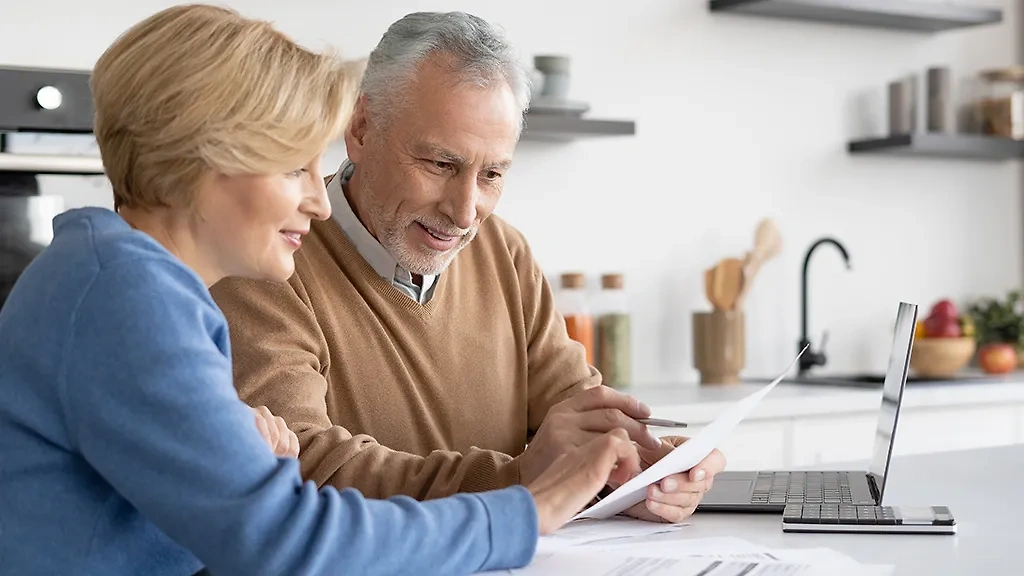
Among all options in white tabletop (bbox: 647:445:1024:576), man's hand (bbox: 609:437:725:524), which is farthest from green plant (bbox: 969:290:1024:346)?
man's hand (bbox: 609:437:725:524)

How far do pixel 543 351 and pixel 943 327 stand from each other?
228 centimetres

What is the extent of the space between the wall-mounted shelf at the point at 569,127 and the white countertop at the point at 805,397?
2.34ft

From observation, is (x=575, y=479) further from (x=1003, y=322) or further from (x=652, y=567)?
(x=1003, y=322)

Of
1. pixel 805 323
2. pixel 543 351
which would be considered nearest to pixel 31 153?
pixel 543 351

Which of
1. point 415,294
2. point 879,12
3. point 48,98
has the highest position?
point 879,12

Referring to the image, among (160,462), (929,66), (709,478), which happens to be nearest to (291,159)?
(160,462)

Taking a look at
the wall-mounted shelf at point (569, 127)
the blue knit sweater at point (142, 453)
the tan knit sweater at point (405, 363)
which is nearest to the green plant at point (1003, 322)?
the wall-mounted shelf at point (569, 127)

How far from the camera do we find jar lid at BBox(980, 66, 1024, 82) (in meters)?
4.27

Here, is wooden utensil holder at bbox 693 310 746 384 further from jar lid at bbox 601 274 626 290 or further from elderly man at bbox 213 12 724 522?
elderly man at bbox 213 12 724 522

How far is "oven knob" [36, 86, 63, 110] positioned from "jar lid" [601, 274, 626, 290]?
1.58 metres

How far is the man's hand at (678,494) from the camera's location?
1502mm

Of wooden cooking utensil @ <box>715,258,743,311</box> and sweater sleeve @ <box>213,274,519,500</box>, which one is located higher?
sweater sleeve @ <box>213,274,519,500</box>

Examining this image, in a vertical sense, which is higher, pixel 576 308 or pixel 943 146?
pixel 943 146

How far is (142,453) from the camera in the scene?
1.06 m
